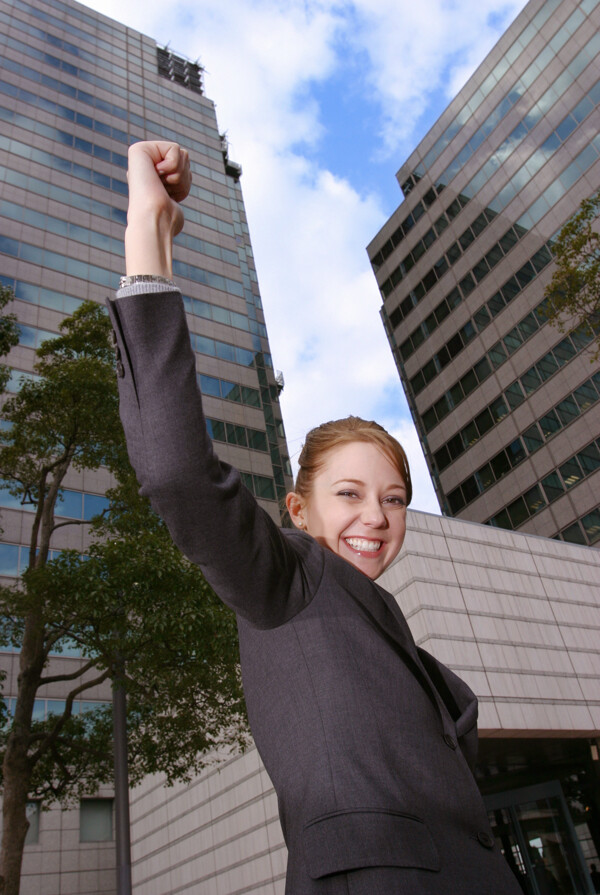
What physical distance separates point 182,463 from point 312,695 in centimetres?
51

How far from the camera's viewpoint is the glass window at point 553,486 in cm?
3144

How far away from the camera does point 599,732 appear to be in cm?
1522

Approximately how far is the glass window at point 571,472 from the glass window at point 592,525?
1.87 meters

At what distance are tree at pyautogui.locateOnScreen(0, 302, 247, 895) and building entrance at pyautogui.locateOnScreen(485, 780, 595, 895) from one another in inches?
315

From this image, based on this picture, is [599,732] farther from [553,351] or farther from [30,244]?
[30,244]

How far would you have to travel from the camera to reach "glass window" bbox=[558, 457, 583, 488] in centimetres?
3077

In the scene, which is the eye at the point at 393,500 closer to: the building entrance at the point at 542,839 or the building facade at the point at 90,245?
the building entrance at the point at 542,839

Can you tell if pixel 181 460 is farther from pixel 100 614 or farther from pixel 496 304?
pixel 496 304

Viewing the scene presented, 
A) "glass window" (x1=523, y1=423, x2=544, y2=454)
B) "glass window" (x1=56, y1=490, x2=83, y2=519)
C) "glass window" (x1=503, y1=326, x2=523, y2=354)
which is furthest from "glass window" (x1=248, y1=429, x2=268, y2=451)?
"glass window" (x1=503, y1=326, x2=523, y2=354)

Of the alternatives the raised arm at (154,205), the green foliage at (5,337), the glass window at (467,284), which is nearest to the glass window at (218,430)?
the glass window at (467,284)

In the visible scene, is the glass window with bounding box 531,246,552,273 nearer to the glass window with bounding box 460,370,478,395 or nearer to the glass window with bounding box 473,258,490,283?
the glass window with bounding box 473,258,490,283

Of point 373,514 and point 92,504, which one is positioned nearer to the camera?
point 373,514

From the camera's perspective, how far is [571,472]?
31141mm

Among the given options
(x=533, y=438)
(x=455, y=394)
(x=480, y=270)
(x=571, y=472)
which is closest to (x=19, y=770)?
(x=571, y=472)
